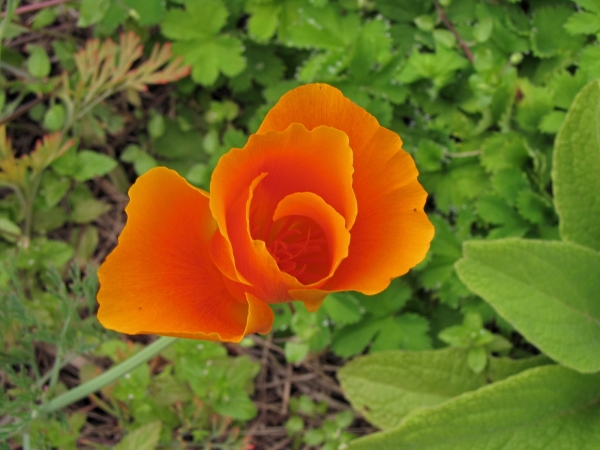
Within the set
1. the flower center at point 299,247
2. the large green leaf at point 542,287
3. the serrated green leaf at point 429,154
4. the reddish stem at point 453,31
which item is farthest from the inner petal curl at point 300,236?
the reddish stem at point 453,31

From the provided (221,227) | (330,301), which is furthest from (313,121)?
(330,301)

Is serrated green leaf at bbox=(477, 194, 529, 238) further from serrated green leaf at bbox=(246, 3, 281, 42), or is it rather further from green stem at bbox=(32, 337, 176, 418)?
green stem at bbox=(32, 337, 176, 418)

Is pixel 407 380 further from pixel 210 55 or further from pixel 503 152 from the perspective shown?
pixel 210 55

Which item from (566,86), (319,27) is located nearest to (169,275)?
(319,27)

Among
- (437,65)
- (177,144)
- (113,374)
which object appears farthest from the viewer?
(177,144)

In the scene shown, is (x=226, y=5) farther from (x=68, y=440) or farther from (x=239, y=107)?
(x=68, y=440)
